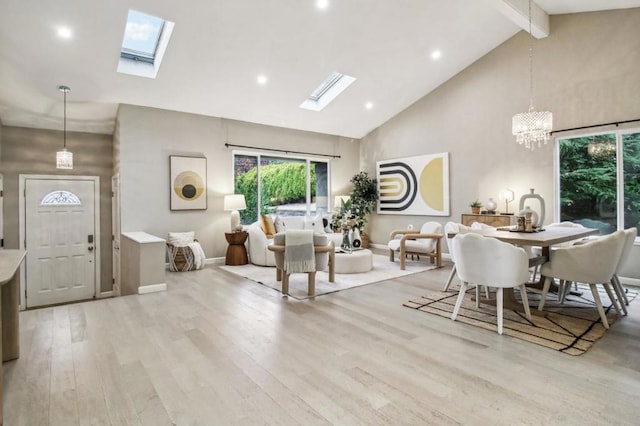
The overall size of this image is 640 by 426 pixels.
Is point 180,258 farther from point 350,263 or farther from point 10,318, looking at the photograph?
point 10,318

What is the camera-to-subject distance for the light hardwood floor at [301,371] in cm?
197

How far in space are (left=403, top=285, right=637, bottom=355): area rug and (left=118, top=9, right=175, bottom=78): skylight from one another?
468 cm

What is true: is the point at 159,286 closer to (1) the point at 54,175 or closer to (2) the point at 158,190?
(2) the point at 158,190

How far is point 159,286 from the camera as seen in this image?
4.64m

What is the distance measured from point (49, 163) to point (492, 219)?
301 inches

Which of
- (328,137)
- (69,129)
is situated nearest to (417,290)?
(328,137)

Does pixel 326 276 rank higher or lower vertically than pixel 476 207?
lower

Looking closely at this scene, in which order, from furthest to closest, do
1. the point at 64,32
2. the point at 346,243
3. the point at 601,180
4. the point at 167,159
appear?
the point at 167,159
the point at 346,243
the point at 601,180
the point at 64,32

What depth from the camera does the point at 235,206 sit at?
21.4ft

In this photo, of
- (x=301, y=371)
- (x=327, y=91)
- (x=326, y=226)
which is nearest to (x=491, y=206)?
(x=326, y=226)

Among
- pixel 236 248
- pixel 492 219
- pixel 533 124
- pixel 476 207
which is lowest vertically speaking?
pixel 236 248

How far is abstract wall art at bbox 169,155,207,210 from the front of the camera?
20.4ft

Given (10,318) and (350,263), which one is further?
(350,263)

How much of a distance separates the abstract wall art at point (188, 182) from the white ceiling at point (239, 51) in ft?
3.09
